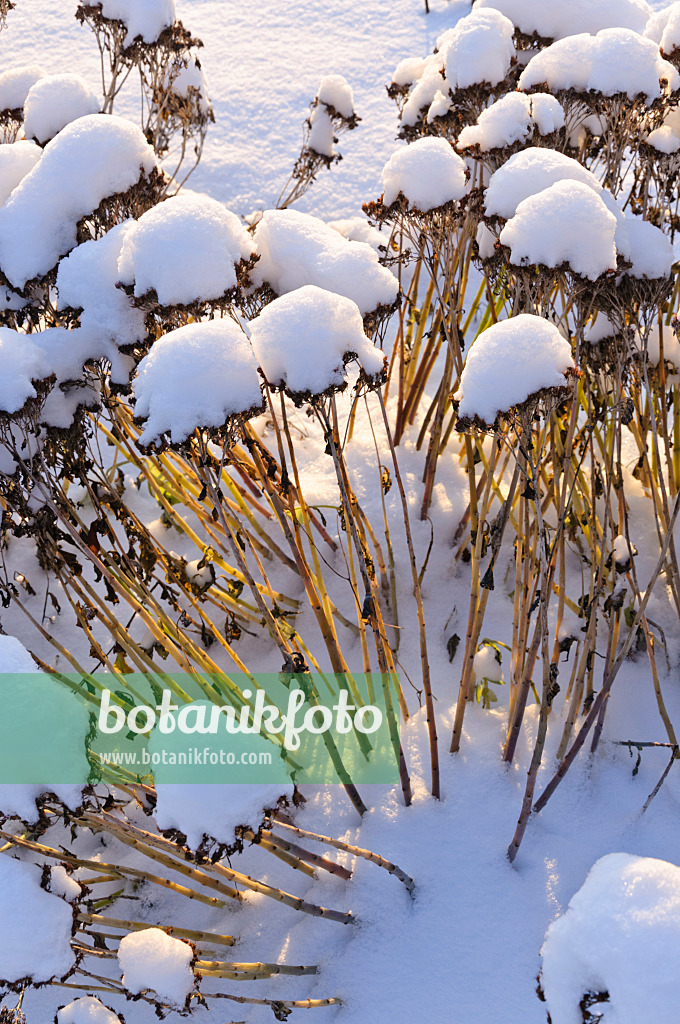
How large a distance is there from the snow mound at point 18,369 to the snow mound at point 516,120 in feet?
3.25

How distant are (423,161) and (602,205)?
0.38m

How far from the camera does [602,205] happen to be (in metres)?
1.23

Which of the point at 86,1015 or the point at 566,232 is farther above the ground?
the point at 566,232

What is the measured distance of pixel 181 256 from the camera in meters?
1.23

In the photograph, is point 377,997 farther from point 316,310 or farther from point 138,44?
point 138,44

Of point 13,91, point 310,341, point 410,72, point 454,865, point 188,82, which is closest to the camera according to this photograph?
point 310,341

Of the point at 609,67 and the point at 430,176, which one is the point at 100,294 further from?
the point at 609,67

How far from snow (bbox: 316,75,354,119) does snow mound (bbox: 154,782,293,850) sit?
8.60 ft

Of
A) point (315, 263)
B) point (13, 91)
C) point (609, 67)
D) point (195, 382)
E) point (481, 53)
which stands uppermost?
point (13, 91)

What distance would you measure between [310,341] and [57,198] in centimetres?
69

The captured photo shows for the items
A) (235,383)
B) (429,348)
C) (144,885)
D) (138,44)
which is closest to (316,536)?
(429,348)

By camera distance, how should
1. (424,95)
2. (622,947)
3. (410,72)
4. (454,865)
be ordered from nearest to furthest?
(622,947), (454,865), (424,95), (410,72)

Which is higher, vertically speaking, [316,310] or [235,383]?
[316,310]

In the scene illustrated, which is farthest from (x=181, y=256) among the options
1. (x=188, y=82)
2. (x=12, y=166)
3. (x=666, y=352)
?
(x=188, y=82)
